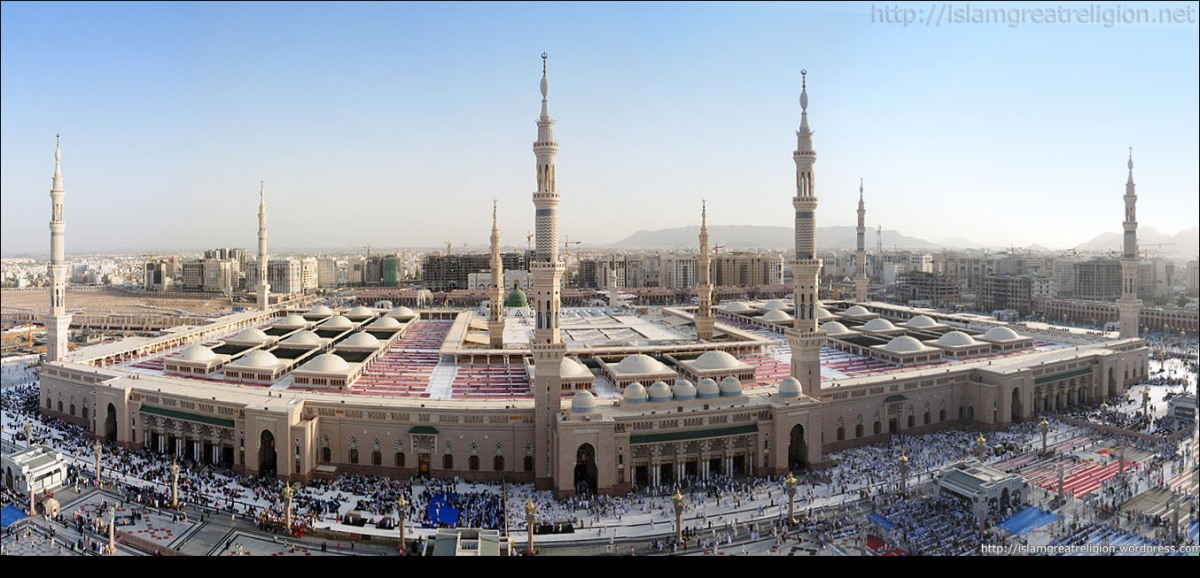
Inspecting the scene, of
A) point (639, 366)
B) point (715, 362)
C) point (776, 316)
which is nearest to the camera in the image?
point (639, 366)

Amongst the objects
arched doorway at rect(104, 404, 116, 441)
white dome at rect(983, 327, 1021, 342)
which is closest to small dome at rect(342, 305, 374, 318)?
arched doorway at rect(104, 404, 116, 441)

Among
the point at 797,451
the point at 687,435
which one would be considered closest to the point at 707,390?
the point at 687,435

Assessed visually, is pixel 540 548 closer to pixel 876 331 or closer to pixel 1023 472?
pixel 1023 472

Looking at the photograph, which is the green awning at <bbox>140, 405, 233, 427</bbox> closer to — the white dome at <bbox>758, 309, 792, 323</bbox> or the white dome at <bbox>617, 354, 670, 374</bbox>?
the white dome at <bbox>617, 354, 670, 374</bbox>

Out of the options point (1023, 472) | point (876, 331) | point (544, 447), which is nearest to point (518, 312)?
point (876, 331)

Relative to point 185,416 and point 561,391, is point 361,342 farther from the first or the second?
point 561,391

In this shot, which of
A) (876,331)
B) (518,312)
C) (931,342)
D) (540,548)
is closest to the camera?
(540,548)

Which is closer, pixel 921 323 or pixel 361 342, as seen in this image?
pixel 361 342
